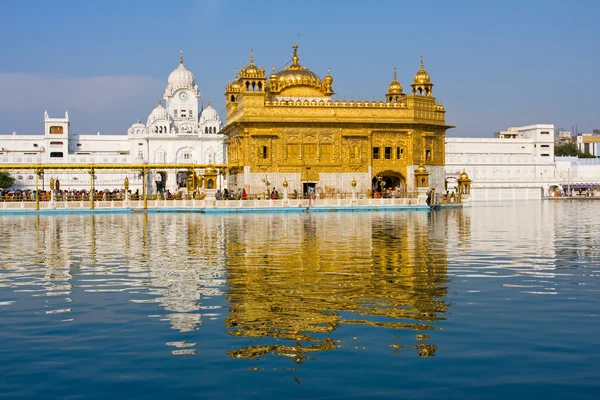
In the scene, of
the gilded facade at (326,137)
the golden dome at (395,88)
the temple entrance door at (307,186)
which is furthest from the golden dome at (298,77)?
the temple entrance door at (307,186)

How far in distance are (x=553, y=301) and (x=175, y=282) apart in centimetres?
589

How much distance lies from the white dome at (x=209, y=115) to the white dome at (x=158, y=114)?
5020 millimetres

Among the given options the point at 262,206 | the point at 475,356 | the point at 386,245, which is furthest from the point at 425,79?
the point at 475,356

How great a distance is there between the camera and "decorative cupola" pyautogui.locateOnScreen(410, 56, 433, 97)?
50438 millimetres

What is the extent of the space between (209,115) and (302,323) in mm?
93414

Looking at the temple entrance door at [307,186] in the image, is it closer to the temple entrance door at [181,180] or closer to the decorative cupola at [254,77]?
the decorative cupola at [254,77]

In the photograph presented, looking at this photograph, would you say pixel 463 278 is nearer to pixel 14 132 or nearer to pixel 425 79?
pixel 425 79

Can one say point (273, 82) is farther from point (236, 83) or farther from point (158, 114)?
point (158, 114)

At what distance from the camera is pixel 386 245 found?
747 inches

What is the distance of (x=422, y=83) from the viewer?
1987 inches

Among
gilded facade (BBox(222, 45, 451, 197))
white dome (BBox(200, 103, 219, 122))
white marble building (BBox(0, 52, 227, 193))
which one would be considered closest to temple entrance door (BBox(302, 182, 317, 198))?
gilded facade (BBox(222, 45, 451, 197))

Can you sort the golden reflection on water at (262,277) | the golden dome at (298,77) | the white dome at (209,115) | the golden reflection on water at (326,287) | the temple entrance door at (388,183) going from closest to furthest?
the golden reflection on water at (326,287)
the golden reflection on water at (262,277)
the temple entrance door at (388,183)
the golden dome at (298,77)
the white dome at (209,115)

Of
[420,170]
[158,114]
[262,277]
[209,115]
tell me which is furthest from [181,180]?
[262,277]

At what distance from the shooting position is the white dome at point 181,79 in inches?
4085
